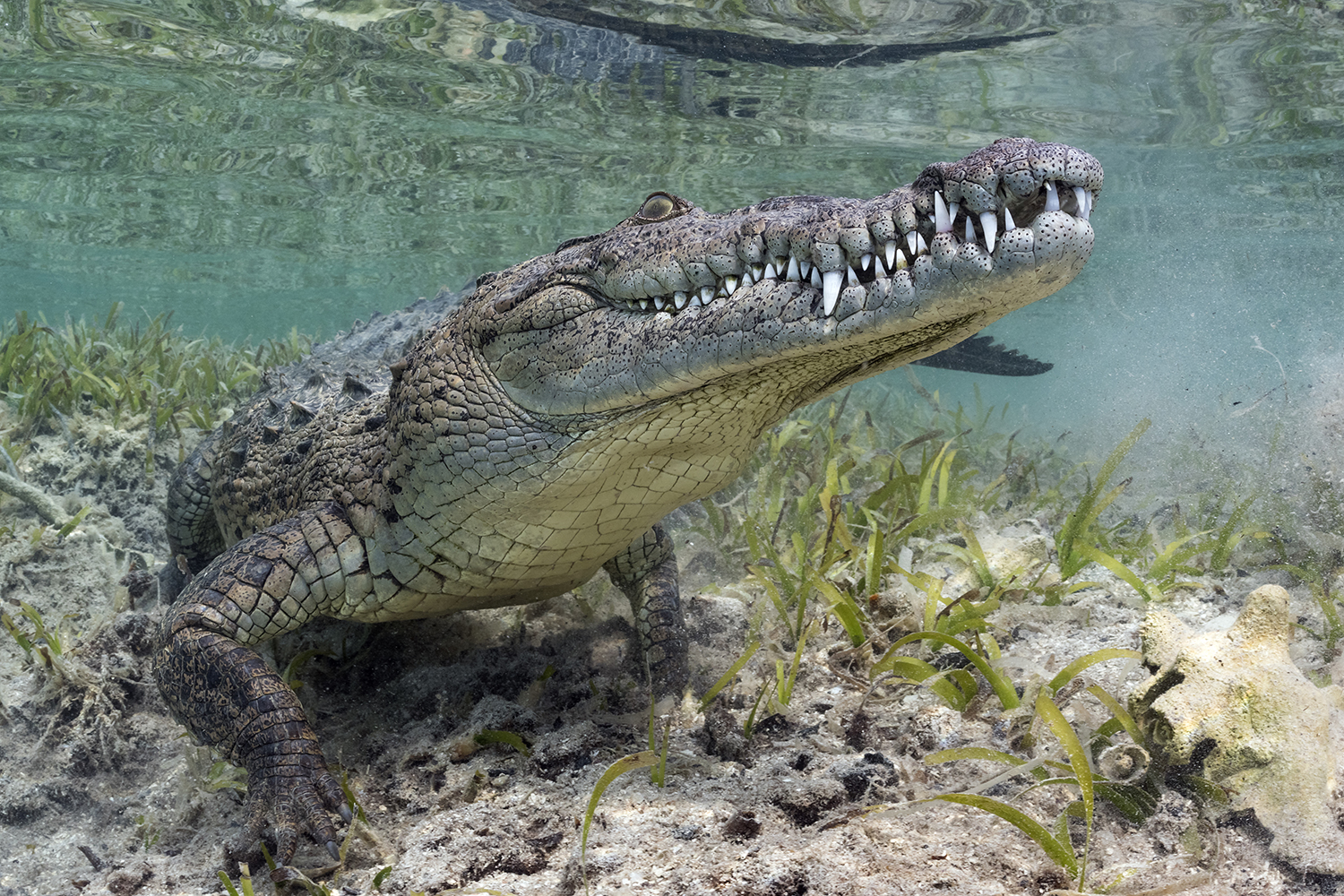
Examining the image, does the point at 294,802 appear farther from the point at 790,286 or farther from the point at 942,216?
the point at 942,216

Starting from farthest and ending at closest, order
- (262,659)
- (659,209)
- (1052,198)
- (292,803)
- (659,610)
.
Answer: (659,610)
(262,659)
(659,209)
(292,803)
(1052,198)

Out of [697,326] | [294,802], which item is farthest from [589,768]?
[697,326]

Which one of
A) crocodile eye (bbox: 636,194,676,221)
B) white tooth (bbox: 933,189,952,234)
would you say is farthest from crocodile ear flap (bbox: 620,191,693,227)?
white tooth (bbox: 933,189,952,234)

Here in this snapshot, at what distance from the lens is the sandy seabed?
1583mm

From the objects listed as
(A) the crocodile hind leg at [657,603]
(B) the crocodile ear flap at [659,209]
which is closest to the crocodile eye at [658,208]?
(B) the crocodile ear flap at [659,209]

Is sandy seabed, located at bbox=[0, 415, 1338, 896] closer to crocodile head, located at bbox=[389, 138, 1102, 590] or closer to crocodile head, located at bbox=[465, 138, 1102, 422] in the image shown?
crocodile head, located at bbox=[389, 138, 1102, 590]

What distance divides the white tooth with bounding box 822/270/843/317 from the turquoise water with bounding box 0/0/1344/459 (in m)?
5.05

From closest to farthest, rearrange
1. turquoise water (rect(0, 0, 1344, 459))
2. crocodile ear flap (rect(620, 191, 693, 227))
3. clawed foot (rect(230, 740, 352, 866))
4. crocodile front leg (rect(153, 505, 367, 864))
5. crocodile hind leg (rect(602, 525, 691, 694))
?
clawed foot (rect(230, 740, 352, 866)) → crocodile front leg (rect(153, 505, 367, 864)) → crocodile ear flap (rect(620, 191, 693, 227)) → crocodile hind leg (rect(602, 525, 691, 694)) → turquoise water (rect(0, 0, 1344, 459))

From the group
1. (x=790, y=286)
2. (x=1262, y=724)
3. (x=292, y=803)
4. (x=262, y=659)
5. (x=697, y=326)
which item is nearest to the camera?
(x=1262, y=724)

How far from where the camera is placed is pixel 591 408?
2205 millimetres

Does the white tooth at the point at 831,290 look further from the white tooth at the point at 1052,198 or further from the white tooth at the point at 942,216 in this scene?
the white tooth at the point at 1052,198

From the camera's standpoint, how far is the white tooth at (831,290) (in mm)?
1700

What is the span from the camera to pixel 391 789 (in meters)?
2.36

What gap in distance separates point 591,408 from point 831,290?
2.50 feet
